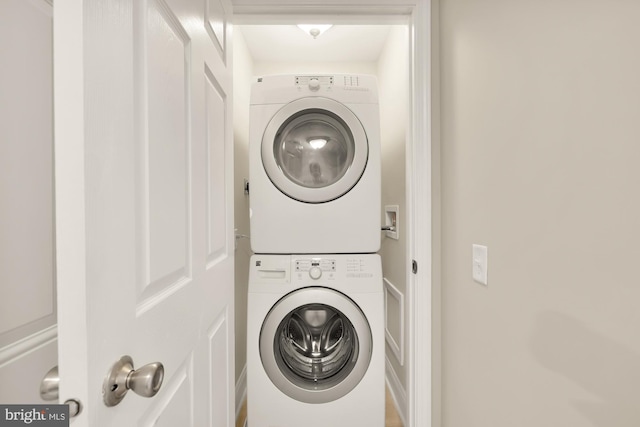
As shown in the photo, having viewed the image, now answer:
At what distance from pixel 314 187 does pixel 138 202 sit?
42.2 inches

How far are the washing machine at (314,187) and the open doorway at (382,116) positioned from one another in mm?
268

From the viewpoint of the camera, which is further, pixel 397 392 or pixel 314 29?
→ pixel 314 29

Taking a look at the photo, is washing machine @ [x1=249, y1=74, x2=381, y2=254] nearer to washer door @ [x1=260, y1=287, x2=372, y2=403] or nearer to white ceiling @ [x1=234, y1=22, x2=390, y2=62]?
washer door @ [x1=260, y1=287, x2=372, y2=403]

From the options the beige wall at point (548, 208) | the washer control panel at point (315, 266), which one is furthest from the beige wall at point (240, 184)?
the beige wall at point (548, 208)

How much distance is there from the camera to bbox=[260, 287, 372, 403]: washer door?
1497 millimetres

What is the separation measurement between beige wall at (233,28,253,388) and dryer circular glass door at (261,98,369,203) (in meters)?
0.41

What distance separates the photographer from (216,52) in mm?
1005

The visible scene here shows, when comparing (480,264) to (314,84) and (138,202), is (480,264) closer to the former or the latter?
(138,202)

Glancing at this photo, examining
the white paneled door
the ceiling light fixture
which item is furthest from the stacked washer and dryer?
the ceiling light fixture

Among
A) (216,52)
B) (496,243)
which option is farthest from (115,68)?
(496,243)

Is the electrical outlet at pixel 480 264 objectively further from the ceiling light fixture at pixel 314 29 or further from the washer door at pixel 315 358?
the ceiling light fixture at pixel 314 29

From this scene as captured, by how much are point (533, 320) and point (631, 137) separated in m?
0.45

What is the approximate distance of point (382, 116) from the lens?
239cm

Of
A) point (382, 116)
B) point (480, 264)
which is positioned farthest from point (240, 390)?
point (382, 116)
